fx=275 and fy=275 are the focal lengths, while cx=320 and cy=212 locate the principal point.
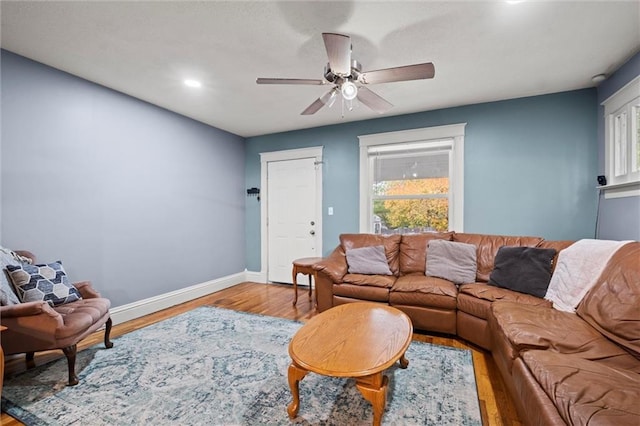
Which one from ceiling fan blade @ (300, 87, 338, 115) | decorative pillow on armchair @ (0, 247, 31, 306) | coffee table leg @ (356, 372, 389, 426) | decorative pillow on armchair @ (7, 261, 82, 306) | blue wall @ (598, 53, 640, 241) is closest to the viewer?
coffee table leg @ (356, 372, 389, 426)

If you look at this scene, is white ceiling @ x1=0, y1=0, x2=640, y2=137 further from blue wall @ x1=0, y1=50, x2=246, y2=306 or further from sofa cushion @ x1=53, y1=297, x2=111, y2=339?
sofa cushion @ x1=53, y1=297, x2=111, y2=339

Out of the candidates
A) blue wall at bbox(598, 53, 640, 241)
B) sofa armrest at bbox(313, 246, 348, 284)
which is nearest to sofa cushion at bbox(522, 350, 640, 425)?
blue wall at bbox(598, 53, 640, 241)

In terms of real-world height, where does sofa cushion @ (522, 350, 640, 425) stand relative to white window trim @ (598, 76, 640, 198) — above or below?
below

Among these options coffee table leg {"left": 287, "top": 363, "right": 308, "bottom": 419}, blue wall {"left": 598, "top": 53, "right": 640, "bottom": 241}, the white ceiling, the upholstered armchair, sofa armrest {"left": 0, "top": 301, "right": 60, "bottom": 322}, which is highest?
the white ceiling

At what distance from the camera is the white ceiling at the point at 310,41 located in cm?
188

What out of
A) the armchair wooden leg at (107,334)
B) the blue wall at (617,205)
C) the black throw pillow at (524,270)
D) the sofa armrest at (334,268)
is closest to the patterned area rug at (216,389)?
the armchair wooden leg at (107,334)

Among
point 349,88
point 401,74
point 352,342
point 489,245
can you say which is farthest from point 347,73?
point 489,245

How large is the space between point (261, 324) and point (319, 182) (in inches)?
93.2

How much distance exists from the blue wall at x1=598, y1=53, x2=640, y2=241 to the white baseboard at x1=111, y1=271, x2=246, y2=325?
4.94 metres

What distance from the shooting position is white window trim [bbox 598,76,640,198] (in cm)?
243

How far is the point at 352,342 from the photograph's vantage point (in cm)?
168

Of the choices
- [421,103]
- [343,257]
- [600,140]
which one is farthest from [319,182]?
[600,140]

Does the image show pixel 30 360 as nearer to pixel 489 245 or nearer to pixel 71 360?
pixel 71 360

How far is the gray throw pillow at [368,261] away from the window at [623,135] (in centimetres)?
233
